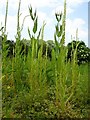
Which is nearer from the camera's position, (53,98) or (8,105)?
(8,105)

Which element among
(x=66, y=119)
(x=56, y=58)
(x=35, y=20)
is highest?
(x=35, y=20)


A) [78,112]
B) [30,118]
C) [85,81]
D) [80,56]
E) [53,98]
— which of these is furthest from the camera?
[80,56]

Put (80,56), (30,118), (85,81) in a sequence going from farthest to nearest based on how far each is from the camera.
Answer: (80,56) → (85,81) → (30,118)

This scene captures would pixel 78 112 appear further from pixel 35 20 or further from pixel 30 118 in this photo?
pixel 35 20

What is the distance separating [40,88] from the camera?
3.79 m

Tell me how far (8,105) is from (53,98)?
61 centimetres

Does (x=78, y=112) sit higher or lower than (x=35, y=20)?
lower

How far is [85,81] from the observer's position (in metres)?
4.44

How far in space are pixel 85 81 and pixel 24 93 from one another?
944 mm

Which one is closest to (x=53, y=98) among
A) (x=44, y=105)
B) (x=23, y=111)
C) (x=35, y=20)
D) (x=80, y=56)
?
(x=44, y=105)

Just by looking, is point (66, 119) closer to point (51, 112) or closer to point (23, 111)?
point (51, 112)

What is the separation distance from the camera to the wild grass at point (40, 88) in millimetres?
3475

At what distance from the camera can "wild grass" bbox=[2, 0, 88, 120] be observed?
3.47m

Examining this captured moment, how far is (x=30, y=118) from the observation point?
11.4 feet
